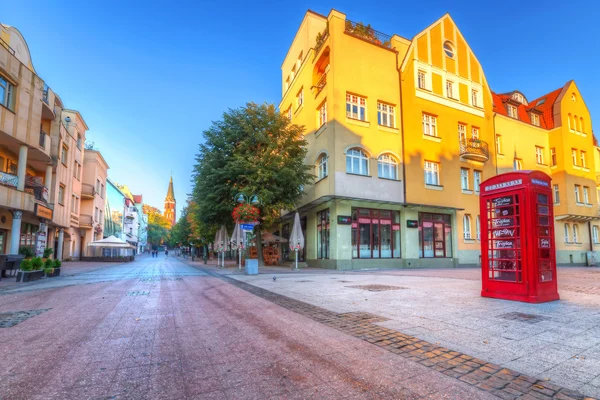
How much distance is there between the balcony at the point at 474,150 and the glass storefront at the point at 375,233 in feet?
27.2

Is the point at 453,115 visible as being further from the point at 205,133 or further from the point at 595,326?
the point at 595,326

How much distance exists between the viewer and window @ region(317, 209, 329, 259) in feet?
74.8

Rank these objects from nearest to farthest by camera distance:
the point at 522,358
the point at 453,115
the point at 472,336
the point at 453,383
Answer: the point at 453,383 → the point at 522,358 → the point at 472,336 → the point at 453,115

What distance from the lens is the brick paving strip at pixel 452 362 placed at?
2844 millimetres

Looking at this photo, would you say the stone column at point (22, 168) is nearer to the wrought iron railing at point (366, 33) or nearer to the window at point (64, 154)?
the window at point (64, 154)

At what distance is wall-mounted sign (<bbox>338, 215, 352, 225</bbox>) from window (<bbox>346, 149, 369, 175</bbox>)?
311 centimetres

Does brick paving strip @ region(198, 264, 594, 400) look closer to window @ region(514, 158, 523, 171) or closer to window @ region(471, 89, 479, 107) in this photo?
window @ region(471, 89, 479, 107)

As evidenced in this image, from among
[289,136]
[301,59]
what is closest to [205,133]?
[289,136]

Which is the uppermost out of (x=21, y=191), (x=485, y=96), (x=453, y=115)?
(x=485, y=96)

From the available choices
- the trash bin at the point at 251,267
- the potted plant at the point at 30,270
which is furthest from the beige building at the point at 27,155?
the trash bin at the point at 251,267

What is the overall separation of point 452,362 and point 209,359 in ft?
8.98

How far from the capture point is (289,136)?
23969mm

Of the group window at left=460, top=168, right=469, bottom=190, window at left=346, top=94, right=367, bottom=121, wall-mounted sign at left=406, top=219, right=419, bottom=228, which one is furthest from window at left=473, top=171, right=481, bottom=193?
window at left=346, top=94, right=367, bottom=121

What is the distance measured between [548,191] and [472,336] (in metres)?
5.01
